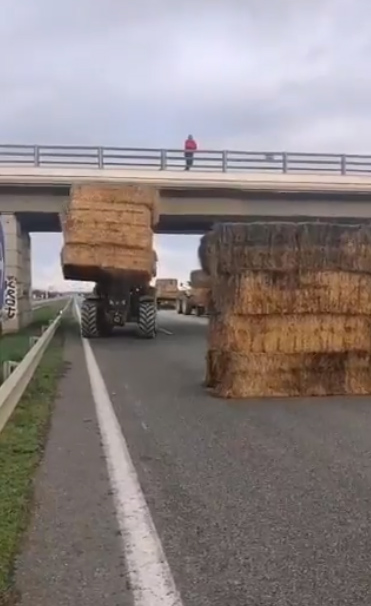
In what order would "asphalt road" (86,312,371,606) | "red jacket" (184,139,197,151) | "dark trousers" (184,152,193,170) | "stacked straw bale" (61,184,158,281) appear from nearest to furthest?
"asphalt road" (86,312,371,606) → "stacked straw bale" (61,184,158,281) → "dark trousers" (184,152,193,170) → "red jacket" (184,139,197,151)

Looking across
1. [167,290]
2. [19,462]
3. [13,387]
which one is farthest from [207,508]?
[167,290]

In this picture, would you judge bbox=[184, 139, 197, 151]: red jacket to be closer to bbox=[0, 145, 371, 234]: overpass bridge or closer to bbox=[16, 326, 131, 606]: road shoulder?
bbox=[0, 145, 371, 234]: overpass bridge

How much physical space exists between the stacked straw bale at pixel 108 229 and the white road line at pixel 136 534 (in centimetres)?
1378

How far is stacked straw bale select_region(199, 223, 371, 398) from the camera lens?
11039 millimetres

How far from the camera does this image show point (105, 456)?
713cm

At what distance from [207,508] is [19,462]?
2.06 metres

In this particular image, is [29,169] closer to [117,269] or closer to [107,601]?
[117,269]

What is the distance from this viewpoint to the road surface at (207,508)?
397 centimetres

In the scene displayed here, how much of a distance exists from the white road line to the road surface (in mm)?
12

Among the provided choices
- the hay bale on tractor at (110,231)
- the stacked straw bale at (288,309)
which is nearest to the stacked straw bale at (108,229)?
the hay bale on tractor at (110,231)

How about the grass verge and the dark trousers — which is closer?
the grass verge

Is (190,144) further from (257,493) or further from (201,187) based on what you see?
(257,493)

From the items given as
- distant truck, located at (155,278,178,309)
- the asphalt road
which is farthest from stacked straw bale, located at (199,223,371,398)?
distant truck, located at (155,278,178,309)

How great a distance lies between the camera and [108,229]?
21.8m
